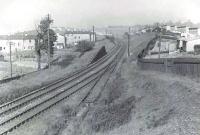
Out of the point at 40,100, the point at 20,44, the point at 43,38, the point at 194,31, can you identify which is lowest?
the point at 40,100

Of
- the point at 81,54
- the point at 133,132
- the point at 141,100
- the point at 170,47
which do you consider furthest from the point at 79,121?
the point at 170,47

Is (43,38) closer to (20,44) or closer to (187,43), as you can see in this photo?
(187,43)

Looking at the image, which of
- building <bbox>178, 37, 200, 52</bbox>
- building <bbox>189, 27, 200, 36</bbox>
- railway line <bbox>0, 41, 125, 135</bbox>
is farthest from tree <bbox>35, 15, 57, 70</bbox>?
building <bbox>189, 27, 200, 36</bbox>

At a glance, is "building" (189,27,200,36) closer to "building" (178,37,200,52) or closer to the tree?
"building" (178,37,200,52)

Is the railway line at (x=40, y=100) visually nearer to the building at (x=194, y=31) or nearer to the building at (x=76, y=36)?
the building at (x=194, y=31)

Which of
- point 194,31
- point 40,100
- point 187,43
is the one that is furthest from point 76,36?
point 40,100

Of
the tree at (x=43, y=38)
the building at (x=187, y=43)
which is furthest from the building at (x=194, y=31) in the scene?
the tree at (x=43, y=38)

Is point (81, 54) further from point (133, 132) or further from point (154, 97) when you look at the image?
point (133, 132)

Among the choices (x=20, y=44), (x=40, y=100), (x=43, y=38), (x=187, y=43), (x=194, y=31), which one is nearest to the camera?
(x=40, y=100)
